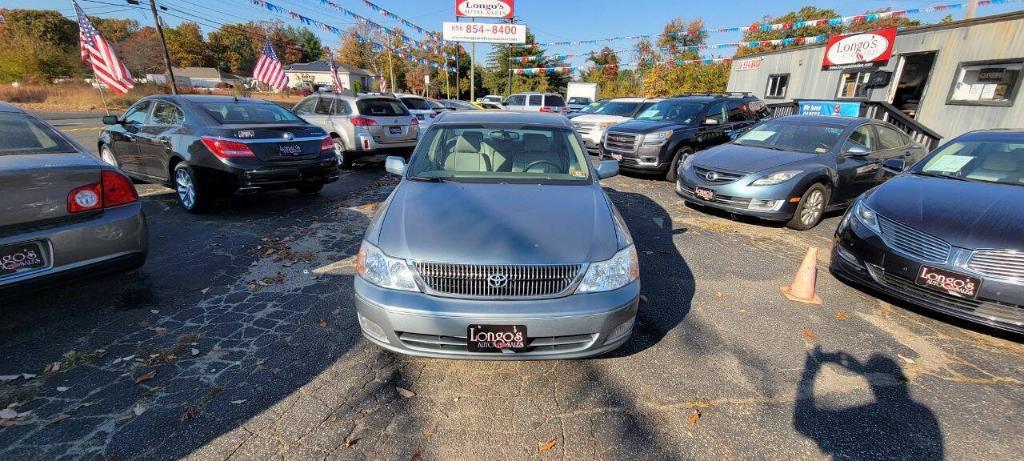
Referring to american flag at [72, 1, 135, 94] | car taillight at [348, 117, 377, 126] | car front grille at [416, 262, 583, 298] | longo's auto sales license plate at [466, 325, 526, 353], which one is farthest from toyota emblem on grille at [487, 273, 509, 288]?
american flag at [72, 1, 135, 94]

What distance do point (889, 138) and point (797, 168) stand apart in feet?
7.86

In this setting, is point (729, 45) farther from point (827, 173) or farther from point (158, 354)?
point (158, 354)

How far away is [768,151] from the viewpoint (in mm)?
6219

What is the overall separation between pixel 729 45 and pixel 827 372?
64.2 feet

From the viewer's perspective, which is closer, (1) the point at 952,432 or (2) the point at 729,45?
(1) the point at 952,432

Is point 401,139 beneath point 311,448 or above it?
above

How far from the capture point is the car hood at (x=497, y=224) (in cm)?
230

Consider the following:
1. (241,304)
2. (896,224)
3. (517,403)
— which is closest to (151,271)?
(241,304)

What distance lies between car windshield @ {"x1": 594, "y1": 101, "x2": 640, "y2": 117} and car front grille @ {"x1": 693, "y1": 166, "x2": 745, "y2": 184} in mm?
6786

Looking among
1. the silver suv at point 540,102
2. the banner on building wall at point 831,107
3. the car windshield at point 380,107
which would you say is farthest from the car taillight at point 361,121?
the banner on building wall at point 831,107

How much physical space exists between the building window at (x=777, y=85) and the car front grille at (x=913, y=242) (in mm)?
16905

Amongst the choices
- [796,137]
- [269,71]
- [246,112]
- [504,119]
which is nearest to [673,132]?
[796,137]

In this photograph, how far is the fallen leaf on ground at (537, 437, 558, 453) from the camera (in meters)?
2.08

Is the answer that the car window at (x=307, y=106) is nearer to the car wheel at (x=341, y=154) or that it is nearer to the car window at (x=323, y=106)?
the car window at (x=323, y=106)
